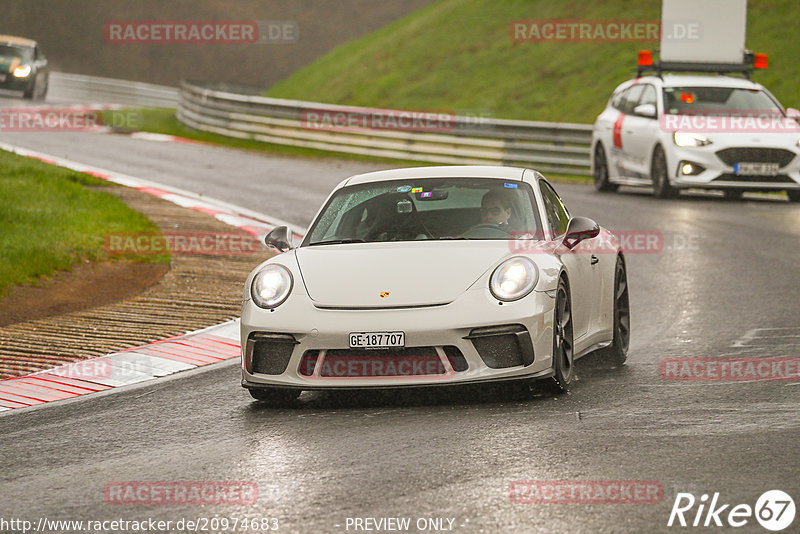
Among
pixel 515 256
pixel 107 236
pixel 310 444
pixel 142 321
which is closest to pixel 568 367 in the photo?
pixel 515 256

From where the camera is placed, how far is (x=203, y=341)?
9617 millimetres

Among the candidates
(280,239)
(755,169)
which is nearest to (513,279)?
(280,239)

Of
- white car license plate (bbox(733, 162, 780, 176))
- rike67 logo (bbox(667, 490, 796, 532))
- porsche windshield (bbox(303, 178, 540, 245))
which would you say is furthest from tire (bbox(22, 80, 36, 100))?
rike67 logo (bbox(667, 490, 796, 532))

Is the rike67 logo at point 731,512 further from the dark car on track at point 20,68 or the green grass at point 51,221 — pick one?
the dark car on track at point 20,68

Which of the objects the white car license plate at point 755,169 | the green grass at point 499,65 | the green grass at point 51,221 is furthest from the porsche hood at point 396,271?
the green grass at point 499,65

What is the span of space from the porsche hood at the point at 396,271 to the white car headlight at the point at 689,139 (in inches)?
462

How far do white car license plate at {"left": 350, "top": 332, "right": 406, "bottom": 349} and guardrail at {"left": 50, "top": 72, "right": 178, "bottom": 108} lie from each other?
124 feet

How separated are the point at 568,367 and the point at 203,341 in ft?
9.98

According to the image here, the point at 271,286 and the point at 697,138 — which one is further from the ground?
the point at 271,286

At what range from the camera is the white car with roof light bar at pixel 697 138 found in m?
18.8

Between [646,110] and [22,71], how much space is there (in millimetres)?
22564

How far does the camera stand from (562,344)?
748 cm

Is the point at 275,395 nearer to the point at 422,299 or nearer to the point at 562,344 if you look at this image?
the point at 422,299

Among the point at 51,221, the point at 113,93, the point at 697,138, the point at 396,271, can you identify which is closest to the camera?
the point at 396,271
